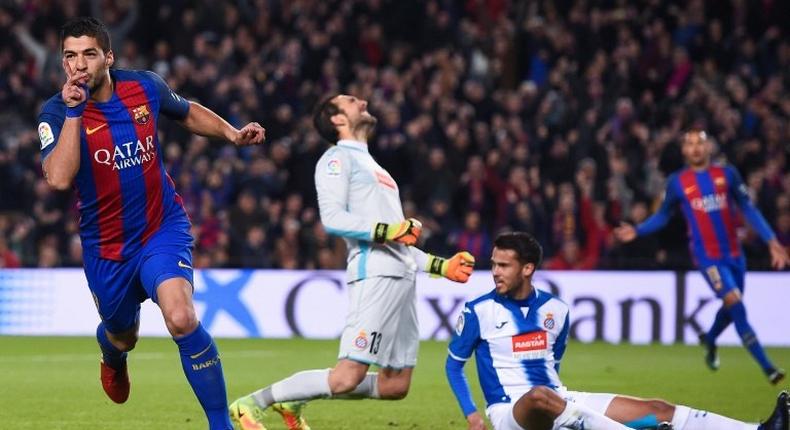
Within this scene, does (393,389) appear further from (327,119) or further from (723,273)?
(723,273)

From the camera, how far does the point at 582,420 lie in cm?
675

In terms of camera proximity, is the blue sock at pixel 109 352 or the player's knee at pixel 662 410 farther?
the blue sock at pixel 109 352

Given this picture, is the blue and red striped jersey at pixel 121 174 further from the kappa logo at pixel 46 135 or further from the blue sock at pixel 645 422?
the blue sock at pixel 645 422

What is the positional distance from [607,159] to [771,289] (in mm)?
3532

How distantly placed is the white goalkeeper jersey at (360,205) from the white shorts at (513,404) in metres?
1.21

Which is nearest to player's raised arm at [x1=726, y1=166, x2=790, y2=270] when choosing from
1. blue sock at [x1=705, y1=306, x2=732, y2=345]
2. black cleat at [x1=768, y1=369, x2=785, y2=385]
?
blue sock at [x1=705, y1=306, x2=732, y2=345]

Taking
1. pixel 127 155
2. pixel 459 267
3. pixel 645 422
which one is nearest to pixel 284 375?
pixel 459 267

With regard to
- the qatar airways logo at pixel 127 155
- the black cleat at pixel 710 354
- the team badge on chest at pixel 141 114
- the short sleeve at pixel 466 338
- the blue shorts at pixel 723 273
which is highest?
the team badge on chest at pixel 141 114

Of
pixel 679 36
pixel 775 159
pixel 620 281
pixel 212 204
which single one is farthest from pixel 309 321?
pixel 679 36

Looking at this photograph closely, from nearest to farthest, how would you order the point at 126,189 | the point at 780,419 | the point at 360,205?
the point at 780,419
the point at 126,189
the point at 360,205

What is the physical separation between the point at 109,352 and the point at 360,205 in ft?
5.63

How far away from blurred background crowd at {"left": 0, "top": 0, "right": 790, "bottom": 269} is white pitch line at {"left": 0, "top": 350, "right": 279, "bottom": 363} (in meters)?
3.00

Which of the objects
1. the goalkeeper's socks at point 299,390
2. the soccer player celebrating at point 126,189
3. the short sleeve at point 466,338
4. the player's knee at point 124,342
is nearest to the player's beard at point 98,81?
the soccer player celebrating at point 126,189

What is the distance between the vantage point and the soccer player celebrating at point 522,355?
23.4ft
